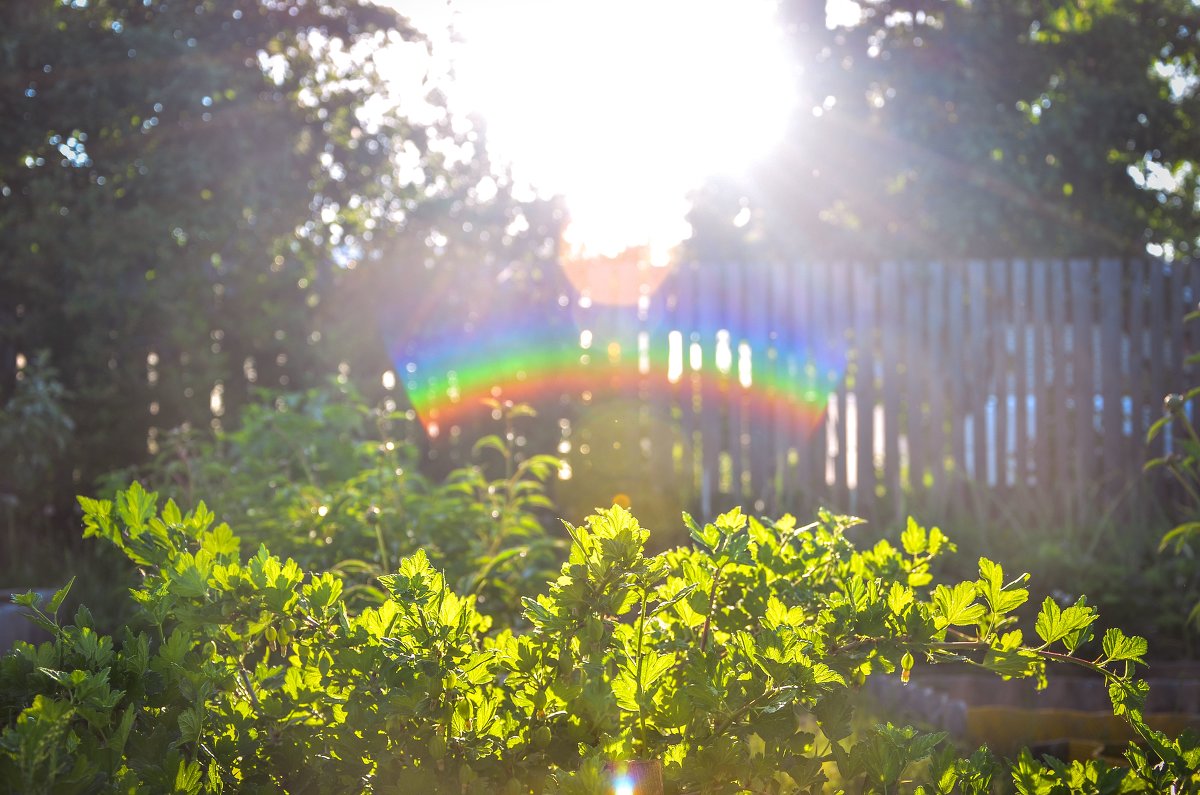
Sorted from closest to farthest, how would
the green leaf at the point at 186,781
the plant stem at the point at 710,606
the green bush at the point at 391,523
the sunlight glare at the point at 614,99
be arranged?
1. the green leaf at the point at 186,781
2. the plant stem at the point at 710,606
3. the green bush at the point at 391,523
4. the sunlight glare at the point at 614,99

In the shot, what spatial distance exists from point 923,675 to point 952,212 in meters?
6.89

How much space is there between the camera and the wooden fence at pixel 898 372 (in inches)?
254

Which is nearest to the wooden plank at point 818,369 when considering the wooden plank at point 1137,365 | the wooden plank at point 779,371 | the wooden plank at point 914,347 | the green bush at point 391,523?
the wooden plank at point 779,371

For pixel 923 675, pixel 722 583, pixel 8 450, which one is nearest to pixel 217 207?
pixel 8 450

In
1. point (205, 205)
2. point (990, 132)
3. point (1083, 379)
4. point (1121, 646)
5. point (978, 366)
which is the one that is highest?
point (990, 132)

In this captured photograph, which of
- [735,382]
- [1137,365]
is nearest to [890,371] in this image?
[735,382]

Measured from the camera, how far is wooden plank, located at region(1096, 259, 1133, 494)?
21.2ft

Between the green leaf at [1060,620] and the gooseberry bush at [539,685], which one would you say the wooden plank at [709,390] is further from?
the green leaf at [1060,620]

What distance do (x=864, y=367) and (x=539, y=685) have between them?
5429 millimetres

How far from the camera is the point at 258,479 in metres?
4.04

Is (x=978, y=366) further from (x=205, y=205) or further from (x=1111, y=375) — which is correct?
(x=205, y=205)

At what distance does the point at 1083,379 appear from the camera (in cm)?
654

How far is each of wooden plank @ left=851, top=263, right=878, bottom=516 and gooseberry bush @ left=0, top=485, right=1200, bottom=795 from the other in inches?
202

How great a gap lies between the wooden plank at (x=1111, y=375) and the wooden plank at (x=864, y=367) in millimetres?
Answer: 1368
